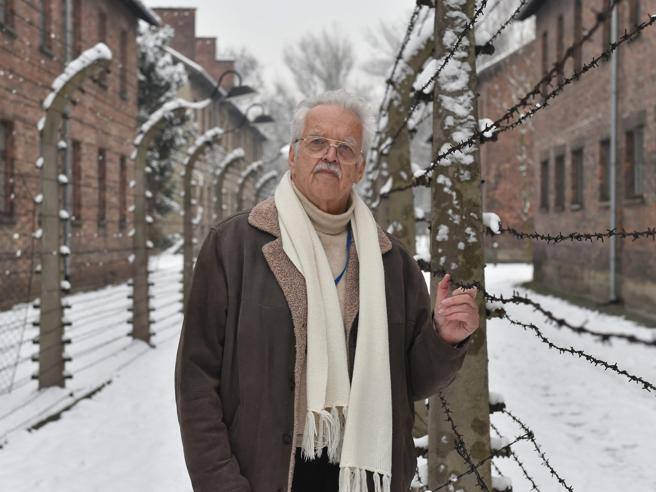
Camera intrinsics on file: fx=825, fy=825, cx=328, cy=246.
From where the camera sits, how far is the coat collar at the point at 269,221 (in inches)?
98.9

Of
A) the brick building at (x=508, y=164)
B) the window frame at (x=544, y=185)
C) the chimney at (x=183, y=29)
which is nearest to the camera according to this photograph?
the window frame at (x=544, y=185)

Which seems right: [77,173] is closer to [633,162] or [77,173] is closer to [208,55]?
[633,162]

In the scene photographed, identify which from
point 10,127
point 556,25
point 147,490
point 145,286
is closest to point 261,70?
point 556,25

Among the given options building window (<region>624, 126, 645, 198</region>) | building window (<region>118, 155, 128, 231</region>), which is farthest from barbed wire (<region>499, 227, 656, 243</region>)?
building window (<region>118, 155, 128, 231</region>)

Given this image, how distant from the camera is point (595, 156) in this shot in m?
17.0

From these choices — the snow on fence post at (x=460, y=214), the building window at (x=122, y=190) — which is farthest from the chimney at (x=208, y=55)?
the snow on fence post at (x=460, y=214)

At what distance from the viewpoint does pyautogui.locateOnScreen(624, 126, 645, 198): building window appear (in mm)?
14852

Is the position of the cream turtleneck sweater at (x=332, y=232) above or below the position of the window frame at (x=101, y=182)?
below

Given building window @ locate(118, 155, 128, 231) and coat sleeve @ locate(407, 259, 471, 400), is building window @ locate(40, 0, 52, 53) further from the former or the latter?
coat sleeve @ locate(407, 259, 471, 400)

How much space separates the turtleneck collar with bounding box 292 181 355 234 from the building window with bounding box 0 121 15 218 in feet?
38.8

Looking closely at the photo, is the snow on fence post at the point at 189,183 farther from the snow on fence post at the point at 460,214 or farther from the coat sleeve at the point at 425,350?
the coat sleeve at the point at 425,350

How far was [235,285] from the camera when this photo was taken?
245cm

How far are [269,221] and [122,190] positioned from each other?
66.2 feet

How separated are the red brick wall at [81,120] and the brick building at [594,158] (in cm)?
871
